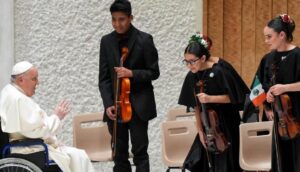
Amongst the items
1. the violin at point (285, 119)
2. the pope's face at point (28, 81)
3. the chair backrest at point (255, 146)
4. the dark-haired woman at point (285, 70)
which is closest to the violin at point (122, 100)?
the pope's face at point (28, 81)

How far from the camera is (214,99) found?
25.1 ft

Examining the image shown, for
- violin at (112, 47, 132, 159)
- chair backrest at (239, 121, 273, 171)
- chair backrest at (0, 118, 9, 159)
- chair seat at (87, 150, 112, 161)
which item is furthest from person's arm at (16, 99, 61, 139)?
chair backrest at (239, 121, 273, 171)

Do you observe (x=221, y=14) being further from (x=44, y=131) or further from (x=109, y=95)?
(x=44, y=131)

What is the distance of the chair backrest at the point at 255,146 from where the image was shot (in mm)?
7711

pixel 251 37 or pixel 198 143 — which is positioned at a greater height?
pixel 251 37

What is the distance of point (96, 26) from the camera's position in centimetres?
1014

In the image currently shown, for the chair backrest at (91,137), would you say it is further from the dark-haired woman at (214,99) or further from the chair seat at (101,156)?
the dark-haired woman at (214,99)

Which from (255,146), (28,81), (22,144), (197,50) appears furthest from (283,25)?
(22,144)

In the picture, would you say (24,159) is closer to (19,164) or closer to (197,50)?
(19,164)

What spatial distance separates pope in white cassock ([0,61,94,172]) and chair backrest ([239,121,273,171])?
1.31 m

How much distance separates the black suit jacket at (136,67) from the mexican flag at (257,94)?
101cm

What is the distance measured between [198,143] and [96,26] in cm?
265

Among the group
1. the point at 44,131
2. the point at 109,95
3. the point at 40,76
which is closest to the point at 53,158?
the point at 44,131

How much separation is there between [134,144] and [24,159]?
1217mm
